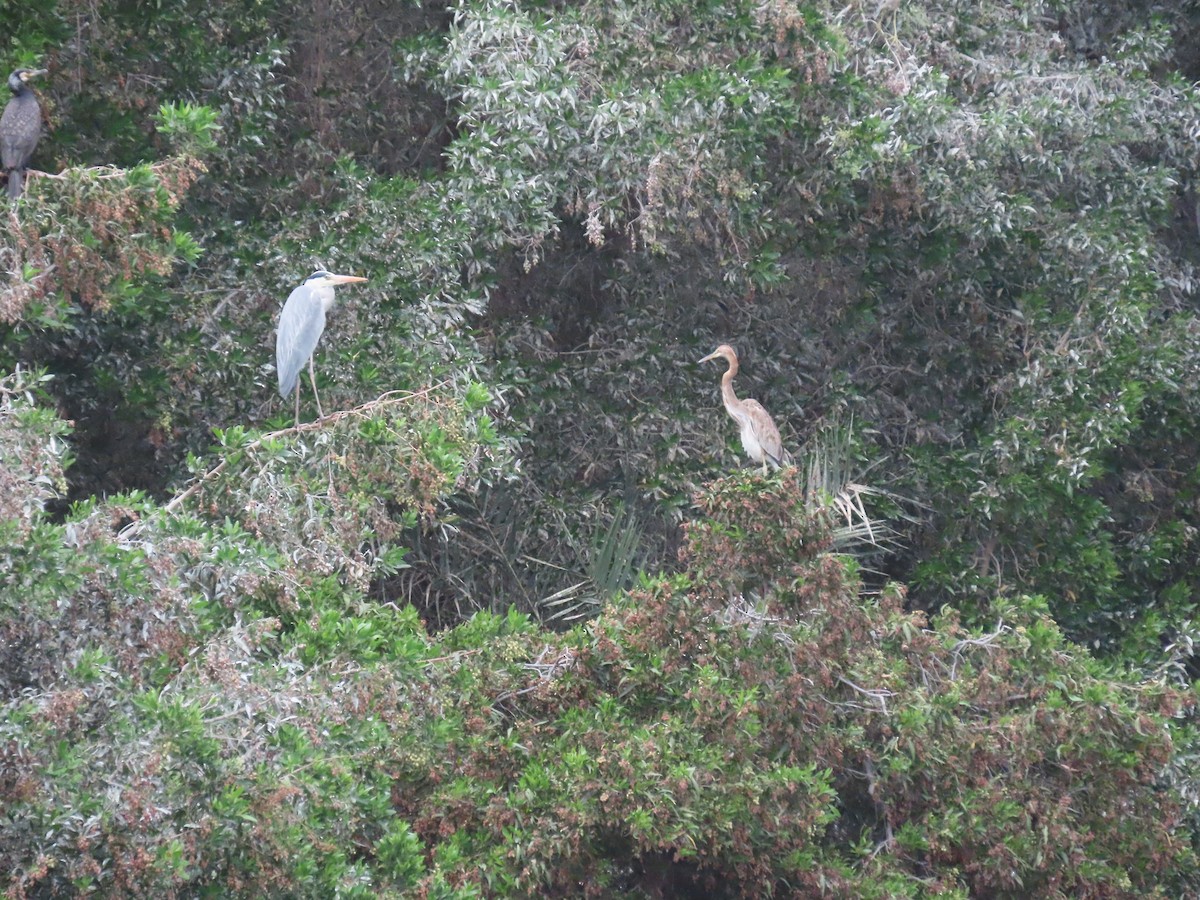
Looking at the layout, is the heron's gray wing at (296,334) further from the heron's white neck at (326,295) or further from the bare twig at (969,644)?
the bare twig at (969,644)

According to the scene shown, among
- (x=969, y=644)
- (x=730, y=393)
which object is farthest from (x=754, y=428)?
(x=969, y=644)

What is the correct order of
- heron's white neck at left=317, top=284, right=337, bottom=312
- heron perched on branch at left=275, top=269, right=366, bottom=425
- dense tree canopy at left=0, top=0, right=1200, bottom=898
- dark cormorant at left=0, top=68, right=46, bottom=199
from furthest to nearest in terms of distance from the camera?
heron's white neck at left=317, top=284, right=337, bottom=312 < heron perched on branch at left=275, top=269, right=366, bottom=425 < dark cormorant at left=0, top=68, right=46, bottom=199 < dense tree canopy at left=0, top=0, right=1200, bottom=898

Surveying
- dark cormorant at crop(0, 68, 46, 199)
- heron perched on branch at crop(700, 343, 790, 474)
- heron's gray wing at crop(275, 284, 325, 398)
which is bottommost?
heron perched on branch at crop(700, 343, 790, 474)

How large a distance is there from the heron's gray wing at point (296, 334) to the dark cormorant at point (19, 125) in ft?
3.97

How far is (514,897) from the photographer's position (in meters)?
5.43

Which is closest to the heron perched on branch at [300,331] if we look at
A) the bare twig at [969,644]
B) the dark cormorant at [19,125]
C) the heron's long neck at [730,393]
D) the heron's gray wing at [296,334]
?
the heron's gray wing at [296,334]

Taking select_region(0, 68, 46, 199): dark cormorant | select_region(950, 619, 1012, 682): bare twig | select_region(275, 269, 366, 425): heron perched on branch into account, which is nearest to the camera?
select_region(950, 619, 1012, 682): bare twig

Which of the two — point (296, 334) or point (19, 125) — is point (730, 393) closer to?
point (296, 334)

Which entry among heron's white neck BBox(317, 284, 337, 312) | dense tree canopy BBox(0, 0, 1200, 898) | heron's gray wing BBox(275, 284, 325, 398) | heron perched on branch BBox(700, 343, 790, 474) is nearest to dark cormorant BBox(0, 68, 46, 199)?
dense tree canopy BBox(0, 0, 1200, 898)

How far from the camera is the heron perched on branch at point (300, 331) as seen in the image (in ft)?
22.3

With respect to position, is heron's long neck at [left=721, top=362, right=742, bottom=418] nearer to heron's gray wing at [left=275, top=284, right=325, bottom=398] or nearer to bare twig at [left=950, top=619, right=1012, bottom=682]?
bare twig at [left=950, top=619, right=1012, bottom=682]

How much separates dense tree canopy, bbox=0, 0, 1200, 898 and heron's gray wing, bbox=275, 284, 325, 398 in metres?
0.21

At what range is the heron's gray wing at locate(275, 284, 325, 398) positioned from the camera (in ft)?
22.3

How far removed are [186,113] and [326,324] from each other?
1329mm
